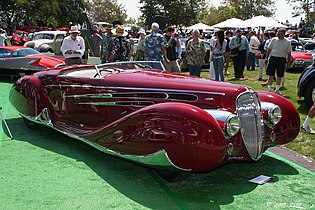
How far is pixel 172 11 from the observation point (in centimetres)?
5384

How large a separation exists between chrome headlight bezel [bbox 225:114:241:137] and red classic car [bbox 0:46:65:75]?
8178 millimetres

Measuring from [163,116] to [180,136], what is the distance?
30cm

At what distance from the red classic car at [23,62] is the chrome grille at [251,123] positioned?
7946 millimetres

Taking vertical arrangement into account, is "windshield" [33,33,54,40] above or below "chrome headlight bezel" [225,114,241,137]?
above

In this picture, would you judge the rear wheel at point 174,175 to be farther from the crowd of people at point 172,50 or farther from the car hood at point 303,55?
the car hood at point 303,55

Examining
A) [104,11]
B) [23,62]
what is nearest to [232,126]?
[23,62]

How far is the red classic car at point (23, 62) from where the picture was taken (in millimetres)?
11242

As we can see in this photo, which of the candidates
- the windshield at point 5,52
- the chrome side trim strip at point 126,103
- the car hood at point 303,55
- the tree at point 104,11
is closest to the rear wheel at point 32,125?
the chrome side trim strip at point 126,103

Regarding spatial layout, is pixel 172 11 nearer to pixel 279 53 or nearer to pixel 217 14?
pixel 217 14

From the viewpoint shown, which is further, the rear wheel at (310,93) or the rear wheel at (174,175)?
the rear wheel at (310,93)

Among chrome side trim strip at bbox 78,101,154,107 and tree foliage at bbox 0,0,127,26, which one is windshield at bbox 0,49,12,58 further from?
tree foliage at bbox 0,0,127,26

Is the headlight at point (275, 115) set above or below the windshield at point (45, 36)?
below

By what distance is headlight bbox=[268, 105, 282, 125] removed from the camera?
454 centimetres

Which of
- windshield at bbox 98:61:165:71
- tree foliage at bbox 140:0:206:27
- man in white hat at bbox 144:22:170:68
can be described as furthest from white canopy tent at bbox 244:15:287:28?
tree foliage at bbox 140:0:206:27
